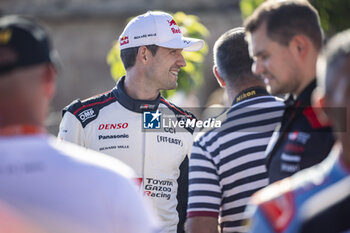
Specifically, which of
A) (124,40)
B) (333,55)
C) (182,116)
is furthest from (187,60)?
(333,55)

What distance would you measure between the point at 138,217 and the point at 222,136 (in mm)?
1512

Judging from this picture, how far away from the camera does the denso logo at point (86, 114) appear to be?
465 centimetres

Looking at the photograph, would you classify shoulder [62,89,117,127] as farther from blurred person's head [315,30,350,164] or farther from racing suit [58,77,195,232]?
blurred person's head [315,30,350,164]

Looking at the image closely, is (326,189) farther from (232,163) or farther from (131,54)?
(131,54)

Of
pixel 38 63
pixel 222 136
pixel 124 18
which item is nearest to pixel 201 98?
pixel 124 18

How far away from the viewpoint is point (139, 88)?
16.0ft

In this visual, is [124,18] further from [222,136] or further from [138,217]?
[138,217]

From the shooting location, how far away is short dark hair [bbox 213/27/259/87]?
4.02 metres

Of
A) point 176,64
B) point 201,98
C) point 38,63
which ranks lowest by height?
point 201,98

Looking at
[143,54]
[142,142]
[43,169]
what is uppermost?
[143,54]

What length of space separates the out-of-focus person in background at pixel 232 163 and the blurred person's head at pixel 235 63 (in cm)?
9

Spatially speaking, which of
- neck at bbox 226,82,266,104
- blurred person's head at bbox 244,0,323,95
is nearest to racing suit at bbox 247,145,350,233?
blurred person's head at bbox 244,0,323,95

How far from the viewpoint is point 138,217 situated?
91.0 inches

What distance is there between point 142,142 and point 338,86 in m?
2.68
